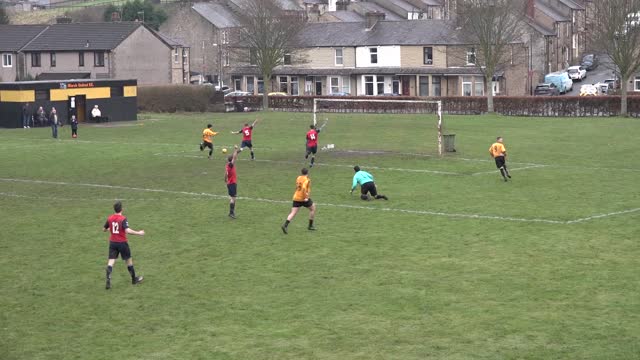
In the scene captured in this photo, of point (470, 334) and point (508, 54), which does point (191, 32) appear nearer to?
point (508, 54)

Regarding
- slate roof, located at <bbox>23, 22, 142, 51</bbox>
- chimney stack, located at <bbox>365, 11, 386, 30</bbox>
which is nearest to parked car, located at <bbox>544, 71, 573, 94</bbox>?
chimney stack, located at <bbox>365, 11, 386, 30</bbox>

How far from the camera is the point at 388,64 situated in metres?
103

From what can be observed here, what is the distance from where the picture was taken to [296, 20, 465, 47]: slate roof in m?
101

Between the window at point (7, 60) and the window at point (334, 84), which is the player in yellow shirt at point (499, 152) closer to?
the window at point (334, 84)

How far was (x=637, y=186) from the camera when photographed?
126 feet

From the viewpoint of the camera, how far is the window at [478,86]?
98.1 metres

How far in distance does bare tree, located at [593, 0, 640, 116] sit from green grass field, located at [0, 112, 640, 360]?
30.1 metres

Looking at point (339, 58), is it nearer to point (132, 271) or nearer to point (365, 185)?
point (365, 185)

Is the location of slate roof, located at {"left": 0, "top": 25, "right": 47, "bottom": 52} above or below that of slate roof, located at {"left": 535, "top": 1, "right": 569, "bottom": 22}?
below

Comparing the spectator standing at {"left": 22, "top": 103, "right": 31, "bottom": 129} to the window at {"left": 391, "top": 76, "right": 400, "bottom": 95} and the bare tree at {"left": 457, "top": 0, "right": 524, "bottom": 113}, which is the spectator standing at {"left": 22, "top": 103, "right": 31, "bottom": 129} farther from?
the window at {"left": 391, "top": 76, "right": 400, "bottom": 95}

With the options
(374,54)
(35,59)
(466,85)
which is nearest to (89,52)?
(35,59)

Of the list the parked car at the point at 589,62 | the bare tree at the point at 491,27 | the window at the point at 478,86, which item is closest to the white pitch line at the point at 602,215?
the bare tree at the point at 491,27

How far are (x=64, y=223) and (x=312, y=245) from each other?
9360 mm

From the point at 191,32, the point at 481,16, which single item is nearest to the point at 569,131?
the point at 481,16
